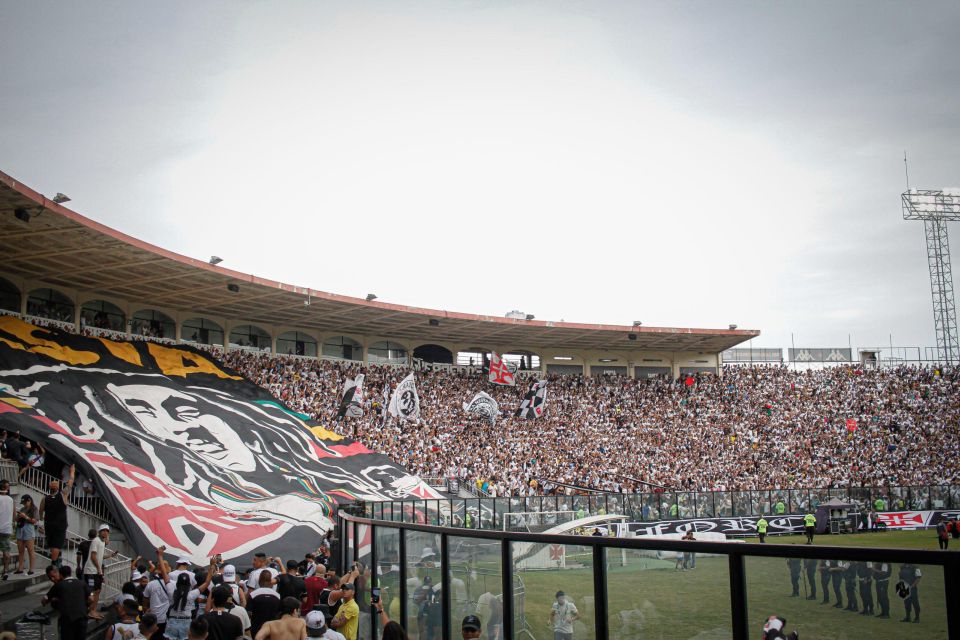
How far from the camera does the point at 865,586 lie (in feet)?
11.3

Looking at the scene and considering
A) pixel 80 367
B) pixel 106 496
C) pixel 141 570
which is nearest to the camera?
pixel 141 570

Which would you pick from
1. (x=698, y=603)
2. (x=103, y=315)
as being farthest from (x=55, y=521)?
(x=103, y=315)

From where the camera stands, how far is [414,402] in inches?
1542

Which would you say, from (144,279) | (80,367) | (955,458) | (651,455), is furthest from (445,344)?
(955,458)

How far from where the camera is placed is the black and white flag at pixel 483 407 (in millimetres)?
42375

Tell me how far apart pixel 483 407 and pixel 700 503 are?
14.0 meters

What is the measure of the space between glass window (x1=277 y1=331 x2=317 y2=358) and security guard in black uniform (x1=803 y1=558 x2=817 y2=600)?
43.0 m

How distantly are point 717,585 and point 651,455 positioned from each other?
4082 centimetres

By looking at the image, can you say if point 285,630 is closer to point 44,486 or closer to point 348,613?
point 348,613

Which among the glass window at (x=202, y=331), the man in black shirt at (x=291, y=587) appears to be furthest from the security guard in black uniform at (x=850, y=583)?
the glass window at (x=202, y=331)

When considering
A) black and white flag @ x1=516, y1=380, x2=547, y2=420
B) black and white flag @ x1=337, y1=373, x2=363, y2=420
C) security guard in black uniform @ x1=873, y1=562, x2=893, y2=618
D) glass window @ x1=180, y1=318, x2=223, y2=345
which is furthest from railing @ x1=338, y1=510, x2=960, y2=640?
black and white flag @ x1=516, y1=380, x2=547, y2=420

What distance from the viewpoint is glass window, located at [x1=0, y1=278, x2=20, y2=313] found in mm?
32438

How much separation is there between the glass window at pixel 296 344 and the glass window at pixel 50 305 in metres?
12.1

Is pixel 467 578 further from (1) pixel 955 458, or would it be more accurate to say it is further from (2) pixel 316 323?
(1) pixel 955 458
